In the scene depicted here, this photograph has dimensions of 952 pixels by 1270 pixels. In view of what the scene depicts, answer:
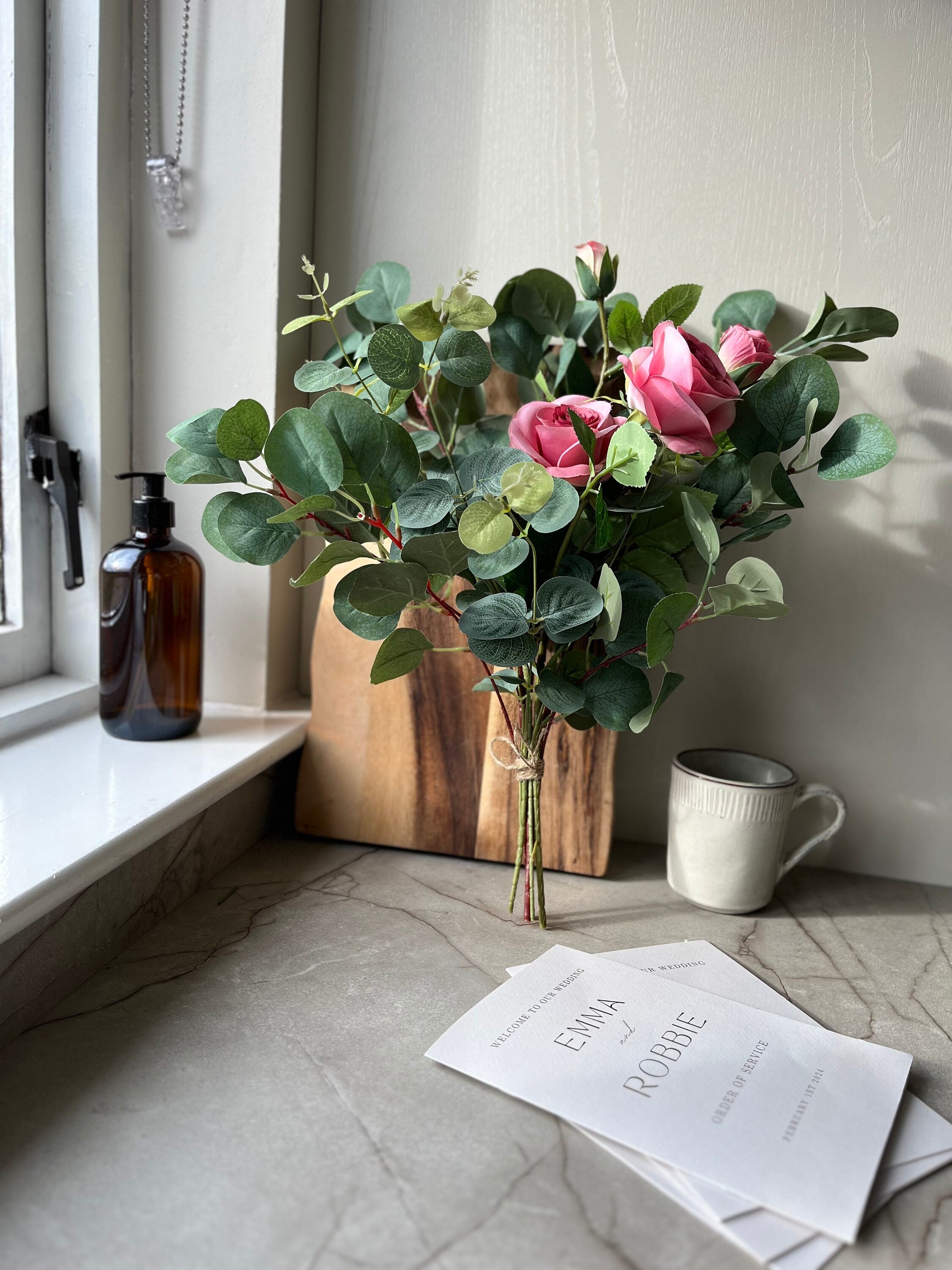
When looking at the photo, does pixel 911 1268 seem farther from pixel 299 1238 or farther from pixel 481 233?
pixel 481 233

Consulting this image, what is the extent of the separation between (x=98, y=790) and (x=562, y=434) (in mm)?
461

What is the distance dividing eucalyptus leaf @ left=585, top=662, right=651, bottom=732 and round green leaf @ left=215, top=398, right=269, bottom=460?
0.98 feet

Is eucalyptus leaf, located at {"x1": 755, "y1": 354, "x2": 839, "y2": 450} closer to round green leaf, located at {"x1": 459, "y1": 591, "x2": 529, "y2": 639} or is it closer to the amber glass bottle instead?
round green leaf, located at {"x1": 459, "y1": 591, "x2": 529, "y2": 639}

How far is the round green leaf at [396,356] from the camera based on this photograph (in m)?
0.66

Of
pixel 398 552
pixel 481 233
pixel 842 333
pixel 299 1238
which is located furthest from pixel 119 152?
pixel 299 1238

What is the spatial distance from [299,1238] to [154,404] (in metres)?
0.78

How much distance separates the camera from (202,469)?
724mm

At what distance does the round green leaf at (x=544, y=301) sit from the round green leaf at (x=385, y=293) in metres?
0.09

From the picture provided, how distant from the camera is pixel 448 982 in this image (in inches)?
27.5

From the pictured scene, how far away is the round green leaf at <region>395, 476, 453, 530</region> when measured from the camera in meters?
0.67

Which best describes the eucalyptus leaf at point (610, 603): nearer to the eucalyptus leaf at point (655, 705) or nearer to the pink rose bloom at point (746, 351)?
the eucalyptus leaf at point (655, 705)

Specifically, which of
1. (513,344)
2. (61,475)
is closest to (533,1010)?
(513,344)

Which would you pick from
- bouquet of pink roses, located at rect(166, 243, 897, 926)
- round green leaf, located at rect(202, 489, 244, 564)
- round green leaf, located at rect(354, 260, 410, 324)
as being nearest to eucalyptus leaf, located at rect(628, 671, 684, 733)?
bouquet of pink roses, located at rect(166, 243, 897, 926)

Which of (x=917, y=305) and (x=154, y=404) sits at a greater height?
(x=917, y=305)
